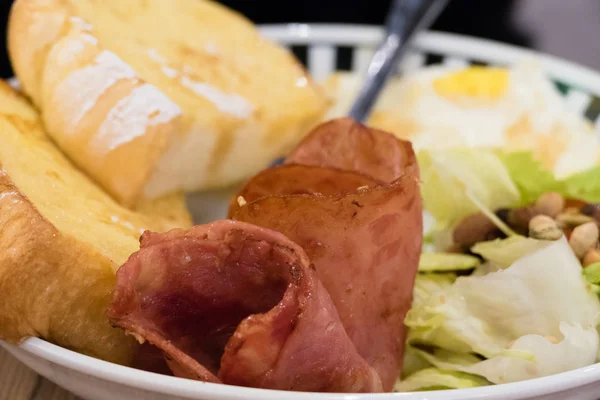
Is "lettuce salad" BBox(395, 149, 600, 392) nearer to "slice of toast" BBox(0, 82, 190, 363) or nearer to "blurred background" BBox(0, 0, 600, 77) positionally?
"slice of toast" BBox(0, 82, 190, 363)

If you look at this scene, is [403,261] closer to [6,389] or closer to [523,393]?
[523,393]

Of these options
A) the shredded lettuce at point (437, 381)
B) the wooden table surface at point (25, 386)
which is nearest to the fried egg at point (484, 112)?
the shredded lettuce at point (437, 381)

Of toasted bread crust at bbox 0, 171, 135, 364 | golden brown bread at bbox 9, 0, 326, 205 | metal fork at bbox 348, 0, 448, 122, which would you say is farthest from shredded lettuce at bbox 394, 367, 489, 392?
metal fork at bbox 348, 0, 448, 122

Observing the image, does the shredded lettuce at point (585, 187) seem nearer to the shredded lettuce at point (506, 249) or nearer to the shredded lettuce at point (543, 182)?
the shredded lettuce at point (543, 182)

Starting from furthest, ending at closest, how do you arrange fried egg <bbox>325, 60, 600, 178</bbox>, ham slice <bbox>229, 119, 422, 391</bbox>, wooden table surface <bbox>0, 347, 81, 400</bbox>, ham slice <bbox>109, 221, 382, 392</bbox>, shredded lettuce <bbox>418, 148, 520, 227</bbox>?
fried egg <bbox>325, 60, 600, 178</bbox> → shredded lettuce <bbox>418, 148, 520, 227</bbox> → wooden table surface <bbox>0, 347, 81, 400</bbox> → ham slice <bbox>229, 119, 422, 391</bbox> → ham slice <bbox>109, 221, 382, 392</bbox>

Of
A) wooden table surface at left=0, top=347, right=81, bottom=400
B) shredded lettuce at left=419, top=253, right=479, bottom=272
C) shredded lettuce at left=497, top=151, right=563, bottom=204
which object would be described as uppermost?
shredded lettuce at left=497, top=151, right=563, bottom=204

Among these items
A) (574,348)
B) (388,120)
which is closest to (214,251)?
(574,348)
